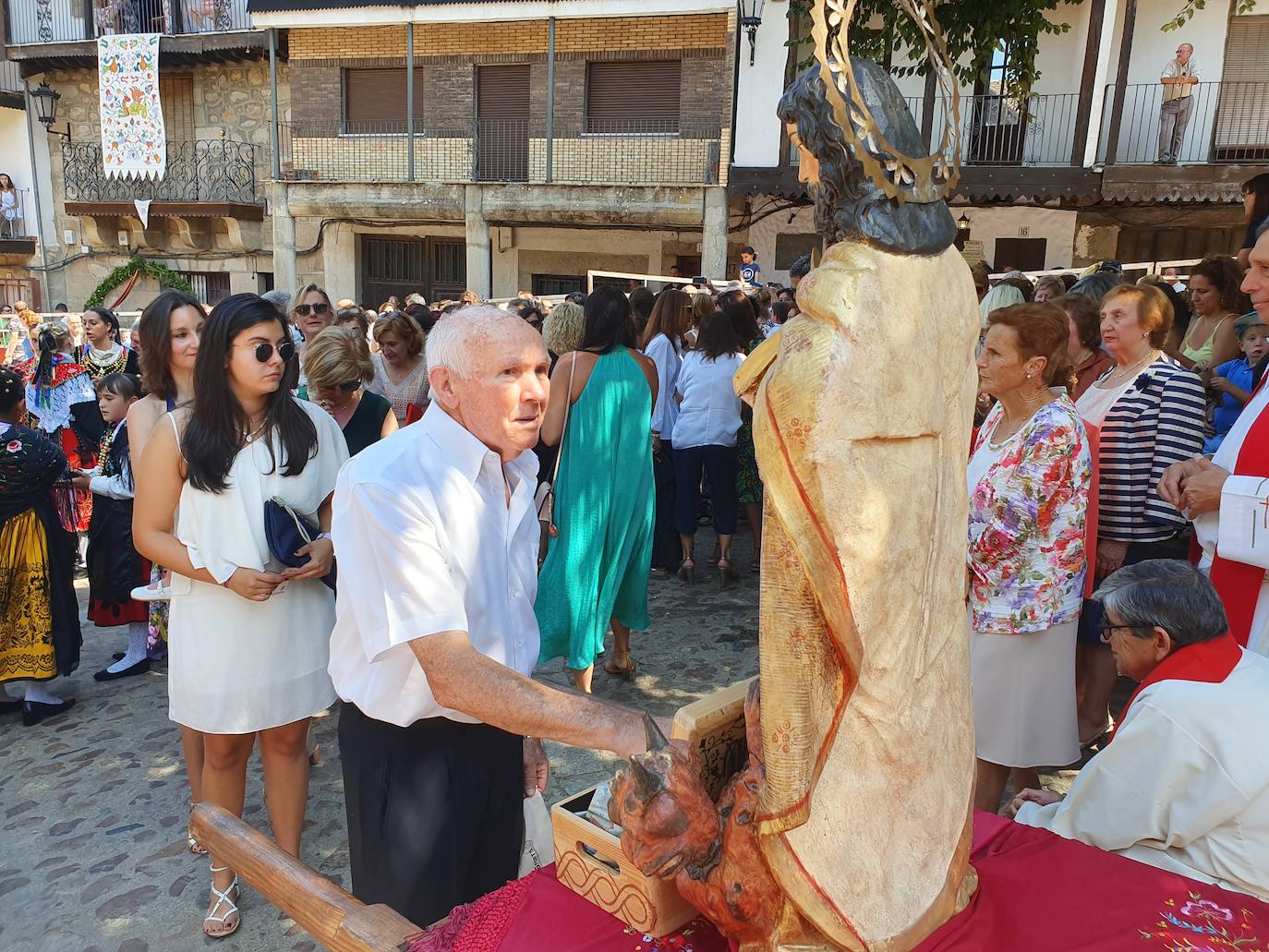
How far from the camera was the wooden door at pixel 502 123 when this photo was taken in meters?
17.4

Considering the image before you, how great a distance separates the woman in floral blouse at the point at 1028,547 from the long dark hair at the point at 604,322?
72.5 inches

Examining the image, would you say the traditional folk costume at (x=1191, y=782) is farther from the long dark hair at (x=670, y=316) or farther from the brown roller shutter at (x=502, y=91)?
the brown roller shutter at (x=502, y=91)

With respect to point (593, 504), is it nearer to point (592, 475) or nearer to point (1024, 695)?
point (592, 475)

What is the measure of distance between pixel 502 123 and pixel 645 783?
59.2 ft

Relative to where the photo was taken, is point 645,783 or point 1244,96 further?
point 1244,96

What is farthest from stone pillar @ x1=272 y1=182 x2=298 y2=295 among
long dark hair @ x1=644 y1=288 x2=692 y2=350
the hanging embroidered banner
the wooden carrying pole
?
the wooden carrying pole

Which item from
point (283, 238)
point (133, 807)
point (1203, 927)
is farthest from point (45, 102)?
point (1203, 927)

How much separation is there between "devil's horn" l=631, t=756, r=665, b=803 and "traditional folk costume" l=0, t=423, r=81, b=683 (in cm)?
399

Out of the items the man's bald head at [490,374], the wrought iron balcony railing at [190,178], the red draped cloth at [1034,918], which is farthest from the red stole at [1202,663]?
the wrought iron balcony railing at [190,178]

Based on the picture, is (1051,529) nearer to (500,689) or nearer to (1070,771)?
(1070,771)

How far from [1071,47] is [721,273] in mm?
6479

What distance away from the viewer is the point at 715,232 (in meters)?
14.9

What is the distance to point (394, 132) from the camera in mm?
18047

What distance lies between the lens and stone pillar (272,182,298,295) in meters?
17.4
